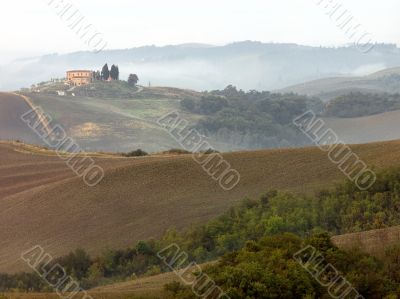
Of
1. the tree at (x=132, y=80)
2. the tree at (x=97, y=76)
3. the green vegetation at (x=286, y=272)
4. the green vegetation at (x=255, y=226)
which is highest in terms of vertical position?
the tree at (x=97, y=76)

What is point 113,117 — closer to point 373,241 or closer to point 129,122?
point 129,122

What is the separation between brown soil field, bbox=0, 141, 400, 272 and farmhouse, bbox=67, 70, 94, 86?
320 ft

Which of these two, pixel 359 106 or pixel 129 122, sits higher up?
pixel 129 122

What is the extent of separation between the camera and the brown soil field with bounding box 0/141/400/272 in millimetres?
36281

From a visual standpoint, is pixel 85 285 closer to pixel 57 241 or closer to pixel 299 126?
pixel 57 241

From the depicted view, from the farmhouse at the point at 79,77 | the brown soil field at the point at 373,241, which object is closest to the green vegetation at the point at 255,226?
the brown soil field at the point at 373,241

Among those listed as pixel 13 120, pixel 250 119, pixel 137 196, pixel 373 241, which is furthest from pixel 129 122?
pixel 373 241

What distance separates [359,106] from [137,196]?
346 feet

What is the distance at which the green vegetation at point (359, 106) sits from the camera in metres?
140

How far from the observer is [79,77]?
14950 cm

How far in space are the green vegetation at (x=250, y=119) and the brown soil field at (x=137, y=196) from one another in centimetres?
7731

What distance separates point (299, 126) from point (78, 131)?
4542 cm

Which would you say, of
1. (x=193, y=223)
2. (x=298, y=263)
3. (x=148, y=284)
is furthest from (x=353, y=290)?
(x=193, y=223)

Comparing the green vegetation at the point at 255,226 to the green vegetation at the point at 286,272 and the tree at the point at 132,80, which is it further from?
the tree at the point at 132,80
